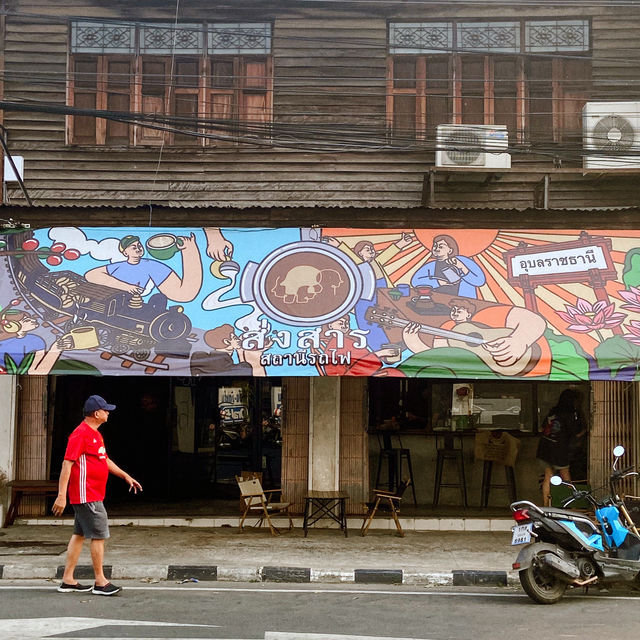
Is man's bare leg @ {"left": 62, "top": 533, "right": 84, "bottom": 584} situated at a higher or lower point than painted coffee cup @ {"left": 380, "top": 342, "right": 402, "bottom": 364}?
lower

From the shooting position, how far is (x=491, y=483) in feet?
42.1

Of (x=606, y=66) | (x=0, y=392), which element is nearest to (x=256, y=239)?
(x=0, y=392)

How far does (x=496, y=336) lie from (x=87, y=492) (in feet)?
15.6

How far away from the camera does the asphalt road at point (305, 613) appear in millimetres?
6406

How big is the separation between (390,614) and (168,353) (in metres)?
3.86

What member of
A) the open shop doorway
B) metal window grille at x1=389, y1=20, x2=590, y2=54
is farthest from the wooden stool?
metal window grille at x1=389, y1=20, x2=590, y2=54

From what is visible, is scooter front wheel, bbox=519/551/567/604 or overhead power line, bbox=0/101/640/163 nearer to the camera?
scooter front wheel, bbox=519/551/567/604

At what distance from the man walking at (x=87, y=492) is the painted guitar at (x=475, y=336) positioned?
3.52m

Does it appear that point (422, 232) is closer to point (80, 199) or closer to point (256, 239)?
point (256, 239)

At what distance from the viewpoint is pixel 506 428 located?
42.2 feet

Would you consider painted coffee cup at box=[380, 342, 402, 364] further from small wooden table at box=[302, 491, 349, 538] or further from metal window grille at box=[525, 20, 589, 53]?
metal window grille at box=[525, 20, 589, 53]

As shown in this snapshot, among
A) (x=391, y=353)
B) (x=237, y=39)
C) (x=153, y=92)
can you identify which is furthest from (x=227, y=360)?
(x=237, y=39)

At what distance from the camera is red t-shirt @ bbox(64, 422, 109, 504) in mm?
7738

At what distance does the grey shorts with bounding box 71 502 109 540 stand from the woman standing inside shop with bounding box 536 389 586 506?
6.32 m
